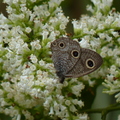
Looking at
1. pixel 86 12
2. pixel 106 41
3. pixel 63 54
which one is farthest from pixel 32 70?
pixel 86 12

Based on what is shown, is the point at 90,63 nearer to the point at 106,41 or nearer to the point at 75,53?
the point at 75,53

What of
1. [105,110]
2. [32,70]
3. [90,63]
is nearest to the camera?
[90,63]

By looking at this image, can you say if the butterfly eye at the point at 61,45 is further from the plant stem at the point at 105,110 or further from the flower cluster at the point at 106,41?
the plant stem at the point at 105,110

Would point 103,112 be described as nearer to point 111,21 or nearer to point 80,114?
point 80,114

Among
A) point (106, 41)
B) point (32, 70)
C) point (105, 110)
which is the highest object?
point (106, 41)

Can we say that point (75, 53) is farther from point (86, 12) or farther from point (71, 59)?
point (86, 12)

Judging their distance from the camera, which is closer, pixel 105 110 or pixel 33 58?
pixel 33 58

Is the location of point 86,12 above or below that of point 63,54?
above

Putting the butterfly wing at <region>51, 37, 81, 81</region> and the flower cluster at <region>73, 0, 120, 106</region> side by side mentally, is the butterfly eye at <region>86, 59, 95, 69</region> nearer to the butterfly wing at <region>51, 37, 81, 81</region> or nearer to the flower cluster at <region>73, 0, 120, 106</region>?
the butterfly wing at <region>51, 37, 81, 81</region>

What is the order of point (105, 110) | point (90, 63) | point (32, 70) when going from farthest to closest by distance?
point (105, 110)
point (32, 70)
point (90, 63)

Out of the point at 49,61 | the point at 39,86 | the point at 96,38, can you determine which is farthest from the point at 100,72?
the point at 39,86
